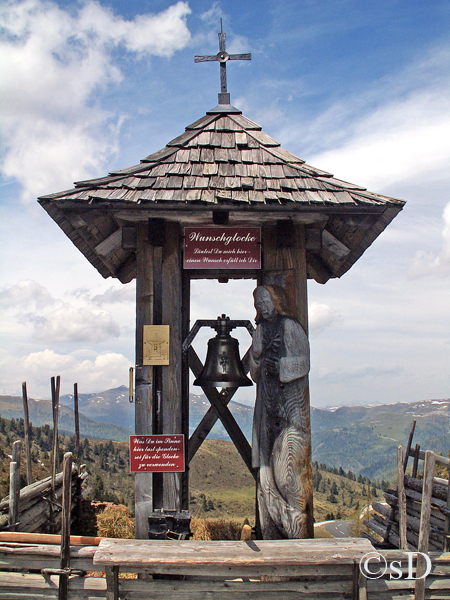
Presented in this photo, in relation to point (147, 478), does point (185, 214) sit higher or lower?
higher

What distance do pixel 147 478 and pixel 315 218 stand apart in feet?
11.3

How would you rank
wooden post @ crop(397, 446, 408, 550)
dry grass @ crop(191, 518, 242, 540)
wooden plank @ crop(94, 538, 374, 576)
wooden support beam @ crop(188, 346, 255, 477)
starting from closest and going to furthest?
wooden plank @ crop(94, 538, 374, 576), wooden support beam @ crop(188, 346, 255, 477), wooden post @ crop(397, 446, 408, 550), dry grass @ crop(191, 518, 242, 540)

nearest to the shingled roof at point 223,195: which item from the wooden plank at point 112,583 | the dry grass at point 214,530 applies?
the wooden plank at point 112,583

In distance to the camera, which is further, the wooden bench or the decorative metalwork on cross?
the decorative metalwork on cross

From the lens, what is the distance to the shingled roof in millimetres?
5227

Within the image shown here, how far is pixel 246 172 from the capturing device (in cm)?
568

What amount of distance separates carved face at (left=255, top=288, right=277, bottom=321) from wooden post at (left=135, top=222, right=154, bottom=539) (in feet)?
4.05

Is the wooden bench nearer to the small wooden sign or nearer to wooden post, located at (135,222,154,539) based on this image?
wooden post, located at (135,222,154,539)

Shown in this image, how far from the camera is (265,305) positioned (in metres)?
5.45

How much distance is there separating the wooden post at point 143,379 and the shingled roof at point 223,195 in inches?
17.3

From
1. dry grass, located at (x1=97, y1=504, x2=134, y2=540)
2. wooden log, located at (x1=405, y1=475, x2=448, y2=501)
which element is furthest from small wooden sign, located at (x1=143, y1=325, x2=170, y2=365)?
dry grass, located at (x1=97, y1=504, x2=134, y2=540)

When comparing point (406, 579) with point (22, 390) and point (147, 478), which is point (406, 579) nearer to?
point (147, 478)

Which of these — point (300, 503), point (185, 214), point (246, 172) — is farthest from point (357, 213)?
point (300, 503)

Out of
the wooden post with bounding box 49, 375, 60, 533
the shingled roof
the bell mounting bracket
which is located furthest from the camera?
the wooden post with bounding box 49, 375, 60, 533
